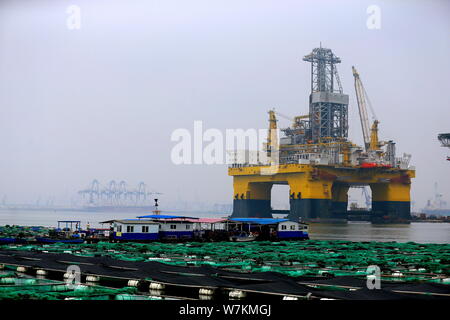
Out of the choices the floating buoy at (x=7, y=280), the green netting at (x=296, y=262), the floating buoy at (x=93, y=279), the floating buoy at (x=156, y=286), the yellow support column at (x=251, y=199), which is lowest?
the green netting at (x=296, y=262)

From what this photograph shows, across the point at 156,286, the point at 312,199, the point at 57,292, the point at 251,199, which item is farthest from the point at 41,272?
the point at 251,199

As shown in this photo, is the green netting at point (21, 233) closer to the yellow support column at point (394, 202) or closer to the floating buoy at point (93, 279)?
the floating buoy at point (93, 279)

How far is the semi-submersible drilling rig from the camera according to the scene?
88938 millimetres

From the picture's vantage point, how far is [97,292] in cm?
1395

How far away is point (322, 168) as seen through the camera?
8844cm

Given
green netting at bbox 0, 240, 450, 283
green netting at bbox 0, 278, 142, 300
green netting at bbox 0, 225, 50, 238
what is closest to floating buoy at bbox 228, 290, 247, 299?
green netting at bbox 0, 278, 142, 300

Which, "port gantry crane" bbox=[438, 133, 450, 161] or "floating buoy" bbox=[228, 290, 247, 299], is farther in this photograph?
"port gantry crane" bbox=[438, 133, 450, 161]

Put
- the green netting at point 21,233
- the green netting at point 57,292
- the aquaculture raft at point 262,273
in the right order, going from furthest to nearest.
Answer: the green netting at point 21,233 → the aquaculture raft at point 262,273 → the green netting at point 57,292

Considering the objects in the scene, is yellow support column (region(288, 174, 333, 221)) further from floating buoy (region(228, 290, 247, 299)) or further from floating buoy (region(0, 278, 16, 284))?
floating buoy (region(228, 290, 247, 299))

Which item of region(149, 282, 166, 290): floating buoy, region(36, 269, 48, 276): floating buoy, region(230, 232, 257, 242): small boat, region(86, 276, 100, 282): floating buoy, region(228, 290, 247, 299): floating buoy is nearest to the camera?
region(228, 290, 247, 299): floating buoy

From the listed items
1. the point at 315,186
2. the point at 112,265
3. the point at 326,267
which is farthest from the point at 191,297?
the point at 315,186

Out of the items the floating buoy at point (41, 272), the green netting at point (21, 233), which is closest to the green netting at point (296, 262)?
the floating buoy at point (41, 272)

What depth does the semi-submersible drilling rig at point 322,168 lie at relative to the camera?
8894 cm
